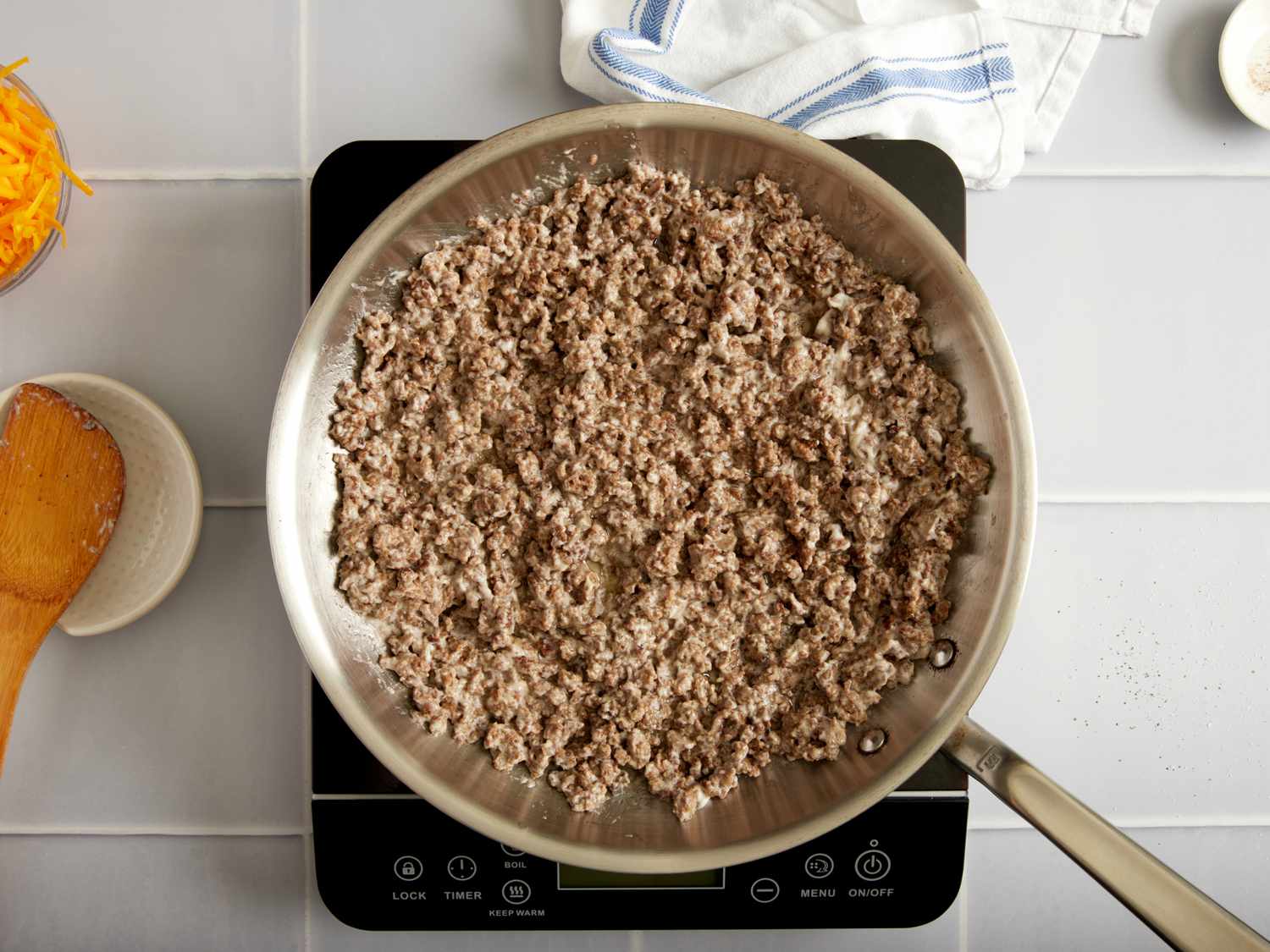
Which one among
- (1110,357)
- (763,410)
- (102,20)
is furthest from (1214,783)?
(102,20)

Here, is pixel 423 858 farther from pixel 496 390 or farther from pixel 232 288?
pixel 232 288

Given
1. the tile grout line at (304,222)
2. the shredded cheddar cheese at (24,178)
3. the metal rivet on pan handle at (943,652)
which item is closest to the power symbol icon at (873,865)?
the metal rivet on pan handle at (943,652)

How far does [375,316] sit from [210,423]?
300 mm

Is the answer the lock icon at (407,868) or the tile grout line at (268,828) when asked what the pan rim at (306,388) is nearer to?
the lock icon at (407,868)

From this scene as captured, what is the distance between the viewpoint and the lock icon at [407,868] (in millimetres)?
1008

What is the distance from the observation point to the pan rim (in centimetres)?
82

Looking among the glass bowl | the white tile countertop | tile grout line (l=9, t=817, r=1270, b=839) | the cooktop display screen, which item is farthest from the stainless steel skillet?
the glass bowl

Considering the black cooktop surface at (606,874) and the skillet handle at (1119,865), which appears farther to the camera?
the black cooktop surface at (606,874)

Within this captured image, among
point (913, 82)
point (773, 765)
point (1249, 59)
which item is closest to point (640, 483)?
point (773, 765)

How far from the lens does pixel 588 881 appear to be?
1.01 m

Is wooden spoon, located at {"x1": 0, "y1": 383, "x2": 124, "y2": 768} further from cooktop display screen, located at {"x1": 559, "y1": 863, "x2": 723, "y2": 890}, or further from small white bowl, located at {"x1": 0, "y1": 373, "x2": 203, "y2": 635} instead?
cooktop display screen, located at {"x1": 559, "y1": 863, "x2": 723, "y2": 890}

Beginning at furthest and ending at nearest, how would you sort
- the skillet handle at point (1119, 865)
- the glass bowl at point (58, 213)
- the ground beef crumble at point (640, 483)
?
the glass bowl at point (58, 213)
the ground beef crumble at point (640, 483)
the skillet handle at point (1119, 865)

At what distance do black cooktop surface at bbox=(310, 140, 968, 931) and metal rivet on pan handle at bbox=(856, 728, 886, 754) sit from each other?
12 centimetres

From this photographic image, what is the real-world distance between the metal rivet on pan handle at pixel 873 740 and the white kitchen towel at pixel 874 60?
64 centimetres
